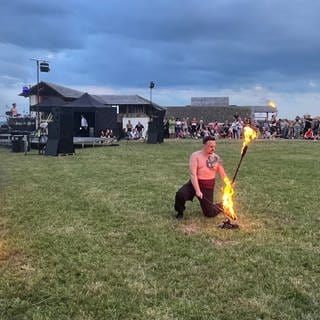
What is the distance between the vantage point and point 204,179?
30.0 ft

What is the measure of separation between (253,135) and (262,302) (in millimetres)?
3998

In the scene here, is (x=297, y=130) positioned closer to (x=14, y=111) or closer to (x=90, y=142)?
(x=90, y=142)

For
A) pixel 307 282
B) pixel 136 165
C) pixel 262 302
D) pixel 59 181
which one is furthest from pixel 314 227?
pixel 136 165

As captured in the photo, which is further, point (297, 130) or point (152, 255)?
point (297, 130)

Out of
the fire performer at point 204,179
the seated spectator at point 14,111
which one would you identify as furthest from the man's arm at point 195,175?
the seated spectator at point 14,111

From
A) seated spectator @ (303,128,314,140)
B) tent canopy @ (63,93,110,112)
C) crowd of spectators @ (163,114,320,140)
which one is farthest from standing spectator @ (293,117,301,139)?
tent canopy @ (63,93,110,112)

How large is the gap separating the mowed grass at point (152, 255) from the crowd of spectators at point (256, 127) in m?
26.2

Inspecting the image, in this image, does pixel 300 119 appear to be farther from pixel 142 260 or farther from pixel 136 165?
pixel 142 260

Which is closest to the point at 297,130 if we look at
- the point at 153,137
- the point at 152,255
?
the point at 153,137

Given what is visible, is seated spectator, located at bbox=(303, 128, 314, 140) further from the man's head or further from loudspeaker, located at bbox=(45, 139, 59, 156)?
the man's head

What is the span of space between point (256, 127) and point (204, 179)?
103 feet

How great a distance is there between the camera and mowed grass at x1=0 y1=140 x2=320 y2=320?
201 inches

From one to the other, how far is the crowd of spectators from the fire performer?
2880 cm

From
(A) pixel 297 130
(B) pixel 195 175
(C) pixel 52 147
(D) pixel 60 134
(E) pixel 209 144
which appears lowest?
(C) pixel 52 147
